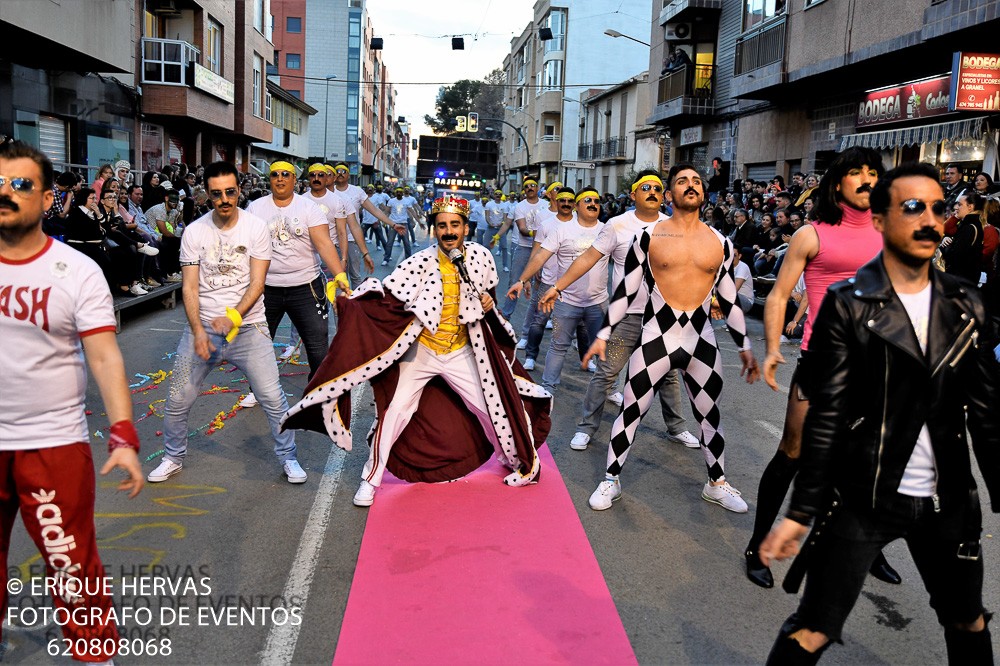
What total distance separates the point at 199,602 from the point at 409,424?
2.09 metres

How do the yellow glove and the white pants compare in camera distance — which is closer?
the yellow glove

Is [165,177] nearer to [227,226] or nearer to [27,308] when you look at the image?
[227,226]

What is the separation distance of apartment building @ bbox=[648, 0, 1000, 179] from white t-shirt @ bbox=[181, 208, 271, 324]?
39.4 ft

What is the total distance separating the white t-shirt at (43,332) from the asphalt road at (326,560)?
3.54 feet

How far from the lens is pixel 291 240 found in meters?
7.75

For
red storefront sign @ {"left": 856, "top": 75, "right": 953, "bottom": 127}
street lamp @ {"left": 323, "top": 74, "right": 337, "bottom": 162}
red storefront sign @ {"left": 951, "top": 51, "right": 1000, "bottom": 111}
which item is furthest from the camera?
street lamp @ {"left": 323, "top": 74, "right": 337, "bottom": 162}

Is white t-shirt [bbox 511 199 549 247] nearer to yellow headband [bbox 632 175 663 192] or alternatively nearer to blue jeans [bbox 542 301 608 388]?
blue jeans [bbox 542 301 608 388]

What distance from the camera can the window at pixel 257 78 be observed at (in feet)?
123

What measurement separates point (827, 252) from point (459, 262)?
220 cm

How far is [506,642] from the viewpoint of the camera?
400cm

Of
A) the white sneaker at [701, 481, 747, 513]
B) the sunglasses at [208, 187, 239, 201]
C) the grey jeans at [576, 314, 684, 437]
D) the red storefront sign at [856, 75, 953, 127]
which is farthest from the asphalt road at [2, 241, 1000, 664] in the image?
the red storefront sign at [856, 75, 953, 127]

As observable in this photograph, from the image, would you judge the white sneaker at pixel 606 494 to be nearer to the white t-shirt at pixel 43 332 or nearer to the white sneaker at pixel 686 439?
the white sneaker at pixel 686 439

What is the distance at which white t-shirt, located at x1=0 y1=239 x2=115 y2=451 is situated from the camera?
10.6ft

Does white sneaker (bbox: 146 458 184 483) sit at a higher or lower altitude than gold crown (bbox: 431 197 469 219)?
lower
